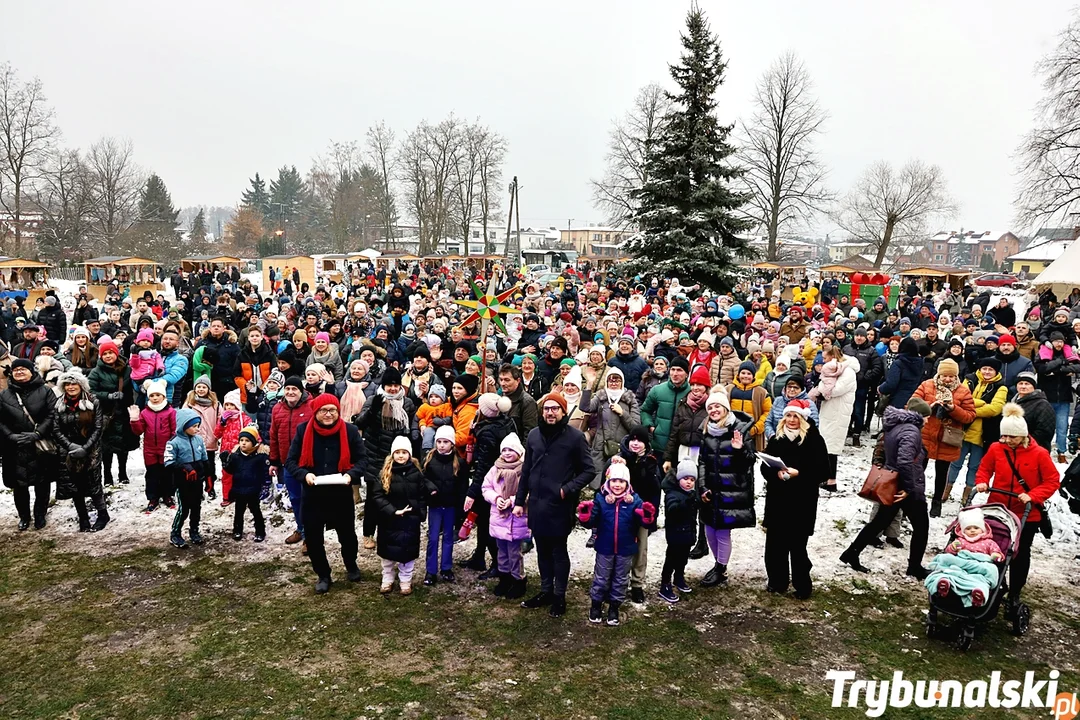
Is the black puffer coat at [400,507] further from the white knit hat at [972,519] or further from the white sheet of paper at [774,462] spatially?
the white knit hat at [972,519]

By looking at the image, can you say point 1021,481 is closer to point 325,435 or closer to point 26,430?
point 325,435

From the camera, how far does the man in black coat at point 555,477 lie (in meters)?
5.06

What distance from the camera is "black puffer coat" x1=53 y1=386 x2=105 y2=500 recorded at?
656cm

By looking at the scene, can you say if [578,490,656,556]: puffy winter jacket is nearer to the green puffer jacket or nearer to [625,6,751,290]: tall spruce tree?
the green puffer jacket

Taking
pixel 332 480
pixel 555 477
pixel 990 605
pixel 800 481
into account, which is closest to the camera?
pixel 990 605

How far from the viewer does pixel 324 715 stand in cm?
401

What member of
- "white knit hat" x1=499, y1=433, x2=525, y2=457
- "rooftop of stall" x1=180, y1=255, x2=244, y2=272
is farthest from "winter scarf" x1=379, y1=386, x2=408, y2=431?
"rooftop of stall" x1=180, y1=255, x2=244, y2=272

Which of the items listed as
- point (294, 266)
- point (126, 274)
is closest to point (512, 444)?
point (126, 274)

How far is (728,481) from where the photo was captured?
5469 millimetres

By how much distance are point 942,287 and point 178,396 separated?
1687 inches

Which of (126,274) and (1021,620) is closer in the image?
(1021,620)

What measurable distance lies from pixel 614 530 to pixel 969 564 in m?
2.51

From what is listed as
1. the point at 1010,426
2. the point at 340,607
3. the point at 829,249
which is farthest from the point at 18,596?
the point at 829,249

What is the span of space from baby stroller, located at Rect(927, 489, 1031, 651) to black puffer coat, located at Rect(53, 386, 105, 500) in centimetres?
760
